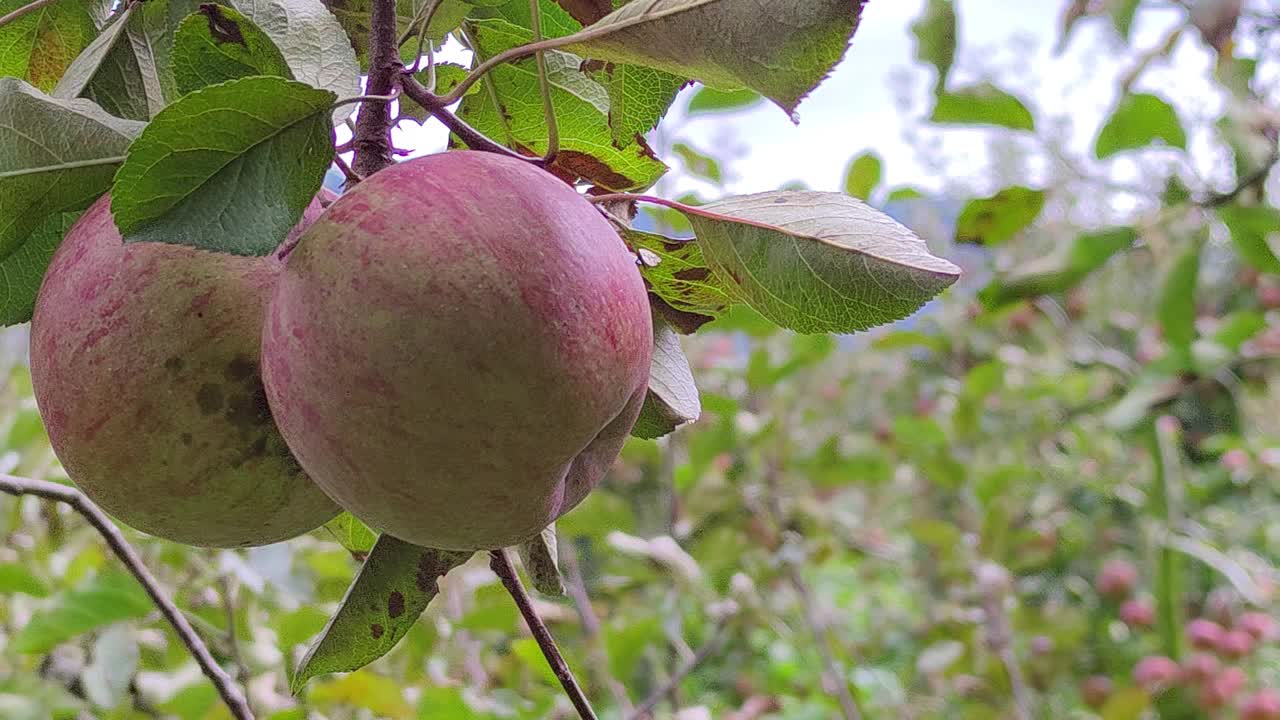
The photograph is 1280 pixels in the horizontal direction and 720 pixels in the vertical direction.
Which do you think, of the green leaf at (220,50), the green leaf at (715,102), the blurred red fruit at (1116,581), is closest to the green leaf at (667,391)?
the green leaf at (220,50)

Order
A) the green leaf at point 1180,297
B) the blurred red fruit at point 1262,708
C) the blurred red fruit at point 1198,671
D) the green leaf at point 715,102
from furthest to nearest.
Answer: the blurred red fruit at point 1198,671, the blurred red fruit at point 1262,708, the green leaf at point 1180,297, the green leaf at point 715,102

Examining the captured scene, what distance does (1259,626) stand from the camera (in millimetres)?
2084

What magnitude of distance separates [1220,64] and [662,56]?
4.37 ft

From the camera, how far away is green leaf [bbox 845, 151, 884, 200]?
1579 millimetres

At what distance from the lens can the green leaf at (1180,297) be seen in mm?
1557

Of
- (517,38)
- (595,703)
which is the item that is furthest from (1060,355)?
(517,38)

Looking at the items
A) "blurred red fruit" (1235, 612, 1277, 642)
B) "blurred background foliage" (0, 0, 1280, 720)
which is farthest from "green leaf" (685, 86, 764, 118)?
"blurred red fruit" (1235, 612, 1277, 642)

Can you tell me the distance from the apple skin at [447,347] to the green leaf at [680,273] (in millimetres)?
108

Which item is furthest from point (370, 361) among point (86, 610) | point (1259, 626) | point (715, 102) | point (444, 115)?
point (1259, 626)

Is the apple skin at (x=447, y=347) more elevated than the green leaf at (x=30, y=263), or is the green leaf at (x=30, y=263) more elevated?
the apple skin at (x=447, y=347)

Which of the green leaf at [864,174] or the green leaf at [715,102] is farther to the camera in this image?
the green leaf at [864,174]

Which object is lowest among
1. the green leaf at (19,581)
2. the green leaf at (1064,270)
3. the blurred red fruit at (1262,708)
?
the blurred red fruit at (1262,708)

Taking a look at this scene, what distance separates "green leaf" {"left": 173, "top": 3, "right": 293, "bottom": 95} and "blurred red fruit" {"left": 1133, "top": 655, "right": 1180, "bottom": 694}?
6.48ft

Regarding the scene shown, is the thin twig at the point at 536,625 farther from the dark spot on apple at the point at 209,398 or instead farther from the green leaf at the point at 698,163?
the green leaf at the point at 698,163
